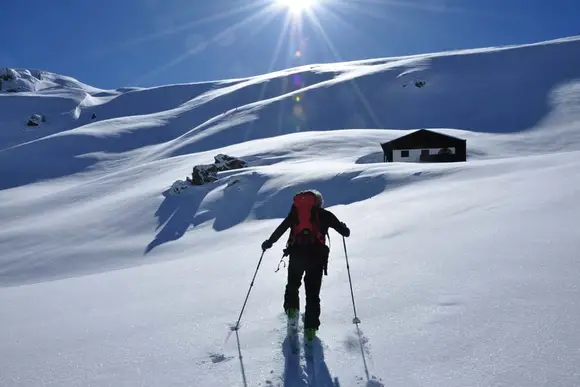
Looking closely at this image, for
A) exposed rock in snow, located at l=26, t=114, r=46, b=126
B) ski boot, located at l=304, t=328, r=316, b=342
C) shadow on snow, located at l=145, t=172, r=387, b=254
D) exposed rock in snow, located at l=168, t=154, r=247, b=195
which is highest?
exposed rock in snow, located at l=26, t=114, r=46, b=126

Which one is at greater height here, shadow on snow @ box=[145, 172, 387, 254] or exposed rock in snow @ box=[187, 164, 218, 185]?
exposed rock in snow @ box=[187, 164, 218, 185]

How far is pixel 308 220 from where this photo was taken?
15.2ft

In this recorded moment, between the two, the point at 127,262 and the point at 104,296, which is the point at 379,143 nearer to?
the point at 127,262

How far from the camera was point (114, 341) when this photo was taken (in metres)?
4.46

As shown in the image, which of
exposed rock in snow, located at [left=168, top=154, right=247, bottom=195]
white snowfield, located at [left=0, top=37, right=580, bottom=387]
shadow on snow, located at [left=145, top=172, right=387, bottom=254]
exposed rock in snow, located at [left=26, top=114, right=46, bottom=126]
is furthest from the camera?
exposed rock in snow, located at [left=26, top=114, right=46, bottom=126]

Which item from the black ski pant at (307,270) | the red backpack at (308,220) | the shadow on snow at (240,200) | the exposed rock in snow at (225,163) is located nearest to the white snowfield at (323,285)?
the shadow on snow at (240,200)

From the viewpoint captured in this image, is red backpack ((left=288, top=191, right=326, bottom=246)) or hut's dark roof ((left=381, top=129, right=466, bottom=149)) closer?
red backpack ((left=288, top=191, right=326, bottom=246))

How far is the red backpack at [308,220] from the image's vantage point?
463cm

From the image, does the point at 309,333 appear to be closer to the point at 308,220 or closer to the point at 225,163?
the point at 308,220

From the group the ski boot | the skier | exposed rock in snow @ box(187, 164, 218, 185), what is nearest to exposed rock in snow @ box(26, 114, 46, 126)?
exposed rock in snow @ box(187, 164, 218, 185)

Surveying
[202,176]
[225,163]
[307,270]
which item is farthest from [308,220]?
[225,163]

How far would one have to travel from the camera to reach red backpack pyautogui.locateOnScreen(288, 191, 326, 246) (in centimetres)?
463

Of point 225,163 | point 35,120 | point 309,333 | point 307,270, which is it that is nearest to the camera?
point 309,333

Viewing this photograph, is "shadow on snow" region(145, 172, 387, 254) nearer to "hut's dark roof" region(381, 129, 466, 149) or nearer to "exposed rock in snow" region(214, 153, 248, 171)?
"exposed rock in snow" region(214, 153, 248, 171)
